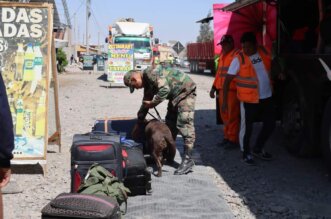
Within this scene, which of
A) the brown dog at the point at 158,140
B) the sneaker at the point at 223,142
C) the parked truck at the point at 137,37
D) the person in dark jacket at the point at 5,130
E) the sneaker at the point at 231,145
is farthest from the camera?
the parked truck at the point at 137,37

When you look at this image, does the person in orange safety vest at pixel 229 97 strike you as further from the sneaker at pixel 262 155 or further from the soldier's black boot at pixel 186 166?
the soldier's black boot at pixel 186 166

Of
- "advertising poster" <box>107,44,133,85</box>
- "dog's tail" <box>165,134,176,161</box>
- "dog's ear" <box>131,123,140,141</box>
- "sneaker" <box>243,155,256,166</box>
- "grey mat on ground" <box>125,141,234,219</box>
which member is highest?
"advertising poster" <box>107,44,133,85</box>

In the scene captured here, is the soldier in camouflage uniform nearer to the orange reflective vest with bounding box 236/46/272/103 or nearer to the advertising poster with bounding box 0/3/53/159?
the orange reflective vest with bounding box 236/46/272/103

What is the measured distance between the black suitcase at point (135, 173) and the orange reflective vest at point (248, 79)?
1.83 m

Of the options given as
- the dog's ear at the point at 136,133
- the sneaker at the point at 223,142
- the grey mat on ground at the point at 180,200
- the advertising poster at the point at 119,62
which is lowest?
the grey mat on ground at the point at 180,200

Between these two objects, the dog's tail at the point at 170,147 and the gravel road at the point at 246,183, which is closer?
the gravel road at the point at 246,183

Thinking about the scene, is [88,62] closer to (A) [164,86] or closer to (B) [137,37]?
(B) [137,37]

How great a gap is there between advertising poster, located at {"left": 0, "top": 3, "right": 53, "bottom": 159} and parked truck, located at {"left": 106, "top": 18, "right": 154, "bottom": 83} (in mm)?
19399

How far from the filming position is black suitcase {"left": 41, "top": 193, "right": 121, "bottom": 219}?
3.26 metres

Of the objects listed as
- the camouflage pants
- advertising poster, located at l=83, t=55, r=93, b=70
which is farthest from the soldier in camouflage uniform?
advertising poster, located at l=83, t=55, r=93, b=70

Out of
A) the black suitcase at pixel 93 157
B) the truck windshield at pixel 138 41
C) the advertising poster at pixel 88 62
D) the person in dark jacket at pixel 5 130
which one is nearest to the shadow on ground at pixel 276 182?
the black suitcase at pixel 93 157

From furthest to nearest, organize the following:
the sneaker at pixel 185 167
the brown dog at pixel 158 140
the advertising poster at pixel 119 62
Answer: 1. the advertising poster at pixel 119 62
2. the sneaker at pixel 185 167
3. the brown dog at pixel 158 140

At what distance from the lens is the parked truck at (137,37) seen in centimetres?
2608

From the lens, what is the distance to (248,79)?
657 cm
